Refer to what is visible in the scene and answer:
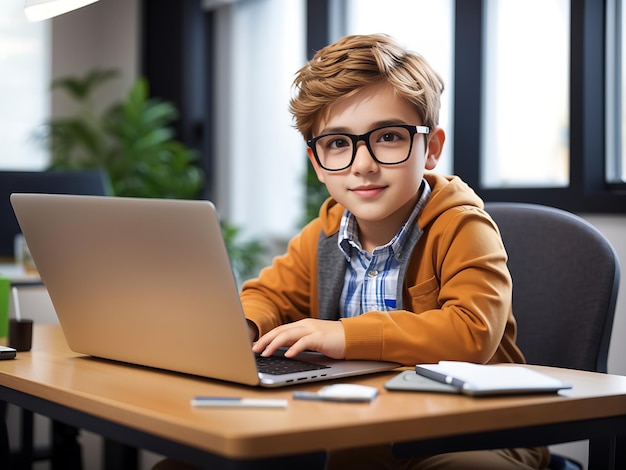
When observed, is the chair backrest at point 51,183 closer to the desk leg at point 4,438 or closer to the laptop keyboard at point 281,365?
the desk leg at point 4,438

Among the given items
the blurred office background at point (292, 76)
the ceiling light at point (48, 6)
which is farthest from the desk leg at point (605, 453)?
the blurred office background at point (292, 76)

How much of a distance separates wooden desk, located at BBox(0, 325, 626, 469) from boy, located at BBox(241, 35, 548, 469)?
0.11m

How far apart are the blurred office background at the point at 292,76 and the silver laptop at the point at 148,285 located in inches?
58.3

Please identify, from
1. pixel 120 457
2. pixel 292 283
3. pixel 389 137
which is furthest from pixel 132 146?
pixel 389 137

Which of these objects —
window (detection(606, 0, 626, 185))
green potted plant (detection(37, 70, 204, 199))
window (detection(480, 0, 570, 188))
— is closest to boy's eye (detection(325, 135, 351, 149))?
window (detection(606, 0, 626, 185))

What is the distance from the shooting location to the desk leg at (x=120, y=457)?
7.46 feet

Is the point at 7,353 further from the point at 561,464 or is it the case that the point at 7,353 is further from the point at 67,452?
the point at 561,464

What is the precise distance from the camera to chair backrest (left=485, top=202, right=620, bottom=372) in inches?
60.2

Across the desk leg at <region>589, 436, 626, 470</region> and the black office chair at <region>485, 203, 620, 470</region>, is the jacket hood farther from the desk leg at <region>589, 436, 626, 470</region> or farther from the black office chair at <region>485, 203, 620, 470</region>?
the desk leg at <region>589, 436, 626, 470</region>

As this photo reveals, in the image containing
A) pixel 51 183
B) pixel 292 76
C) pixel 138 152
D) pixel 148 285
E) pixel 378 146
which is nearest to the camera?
pixel 148 285

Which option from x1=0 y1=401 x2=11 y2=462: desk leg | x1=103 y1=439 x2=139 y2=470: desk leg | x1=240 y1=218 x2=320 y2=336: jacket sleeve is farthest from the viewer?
x1=103 y1=439 x2=139 y2=470: desk leg

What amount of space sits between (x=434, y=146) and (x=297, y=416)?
747 millimetres

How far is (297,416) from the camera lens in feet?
2.97

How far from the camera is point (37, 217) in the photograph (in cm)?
125
